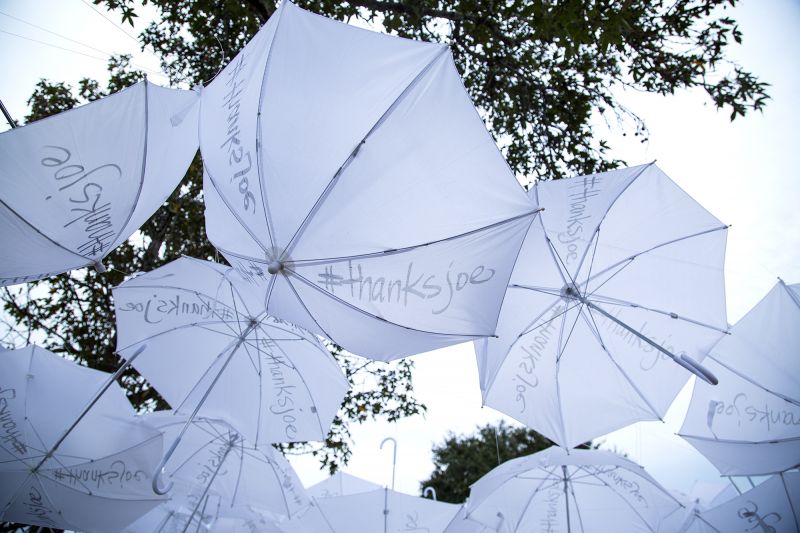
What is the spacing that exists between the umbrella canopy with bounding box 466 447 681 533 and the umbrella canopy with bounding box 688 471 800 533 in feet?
2.47

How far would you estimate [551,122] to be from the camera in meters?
7.21

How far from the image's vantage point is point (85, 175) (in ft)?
12.0

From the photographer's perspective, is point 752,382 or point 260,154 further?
point 752,382

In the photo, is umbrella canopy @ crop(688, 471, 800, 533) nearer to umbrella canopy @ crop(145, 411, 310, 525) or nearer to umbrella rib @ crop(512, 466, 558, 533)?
umbrella rib @ crop(512, 466, 558, 533)

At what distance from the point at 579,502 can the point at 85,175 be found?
7224 mm

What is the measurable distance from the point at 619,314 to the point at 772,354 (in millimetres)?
1978

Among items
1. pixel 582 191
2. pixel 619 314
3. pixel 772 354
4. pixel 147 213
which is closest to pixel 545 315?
pixel 619 314

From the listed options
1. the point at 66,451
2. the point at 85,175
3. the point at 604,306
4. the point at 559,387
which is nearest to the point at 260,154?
the point at 85,175

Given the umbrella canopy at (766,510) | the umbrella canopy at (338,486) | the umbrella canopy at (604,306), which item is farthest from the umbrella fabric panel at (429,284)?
the umbrella canopy at (338,486)

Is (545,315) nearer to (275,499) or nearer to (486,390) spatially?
(486,390)

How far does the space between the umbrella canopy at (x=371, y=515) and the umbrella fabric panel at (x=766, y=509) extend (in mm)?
3581

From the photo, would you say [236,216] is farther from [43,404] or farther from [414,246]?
[43,404]

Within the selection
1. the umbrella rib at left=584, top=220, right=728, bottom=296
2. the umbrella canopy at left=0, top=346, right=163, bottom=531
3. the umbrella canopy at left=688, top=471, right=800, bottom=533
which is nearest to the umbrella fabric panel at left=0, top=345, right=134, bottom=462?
the umbrella canopy at left=0, top=346, right=163, bottom=531

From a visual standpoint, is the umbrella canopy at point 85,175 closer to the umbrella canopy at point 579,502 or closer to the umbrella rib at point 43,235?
the umbrella rib at point 43,235
